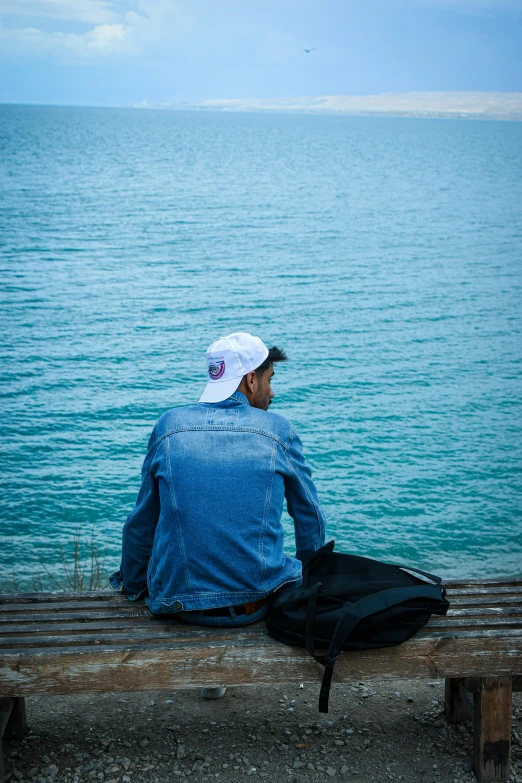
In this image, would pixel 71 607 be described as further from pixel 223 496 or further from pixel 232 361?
pixel 232 361

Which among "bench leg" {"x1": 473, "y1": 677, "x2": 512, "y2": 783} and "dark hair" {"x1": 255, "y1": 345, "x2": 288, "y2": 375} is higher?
"dark hair" {"x1": 255, "y1": 345, "x2": 288, "y2": 375}

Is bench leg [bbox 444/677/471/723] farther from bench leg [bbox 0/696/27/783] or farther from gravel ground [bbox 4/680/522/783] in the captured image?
bench leg [bbox 0/696/27/783]

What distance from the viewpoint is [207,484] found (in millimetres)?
2980

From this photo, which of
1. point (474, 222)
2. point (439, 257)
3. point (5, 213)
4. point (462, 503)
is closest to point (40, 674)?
point (462, 503)

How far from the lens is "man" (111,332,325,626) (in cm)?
299

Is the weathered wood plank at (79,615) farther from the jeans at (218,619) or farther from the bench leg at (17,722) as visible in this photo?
the bench leg at (17,722)

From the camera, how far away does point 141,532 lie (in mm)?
3250

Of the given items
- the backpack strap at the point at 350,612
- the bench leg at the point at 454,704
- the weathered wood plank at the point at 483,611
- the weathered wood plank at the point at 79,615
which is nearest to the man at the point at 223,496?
the weathered wood plank at the point at 79,615

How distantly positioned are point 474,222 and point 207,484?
38.2 meters

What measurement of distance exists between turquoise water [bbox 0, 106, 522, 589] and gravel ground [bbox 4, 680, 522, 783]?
6.14 metres

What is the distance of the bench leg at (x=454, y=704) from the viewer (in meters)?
3.58

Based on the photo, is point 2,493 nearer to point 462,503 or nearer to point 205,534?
point 462,503

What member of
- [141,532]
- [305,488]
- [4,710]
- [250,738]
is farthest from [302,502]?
[4,710]

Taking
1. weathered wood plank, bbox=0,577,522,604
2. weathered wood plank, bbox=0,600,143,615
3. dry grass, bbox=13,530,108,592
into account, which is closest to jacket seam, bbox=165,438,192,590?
weathered wood plank, bbox=0,600,143,615
